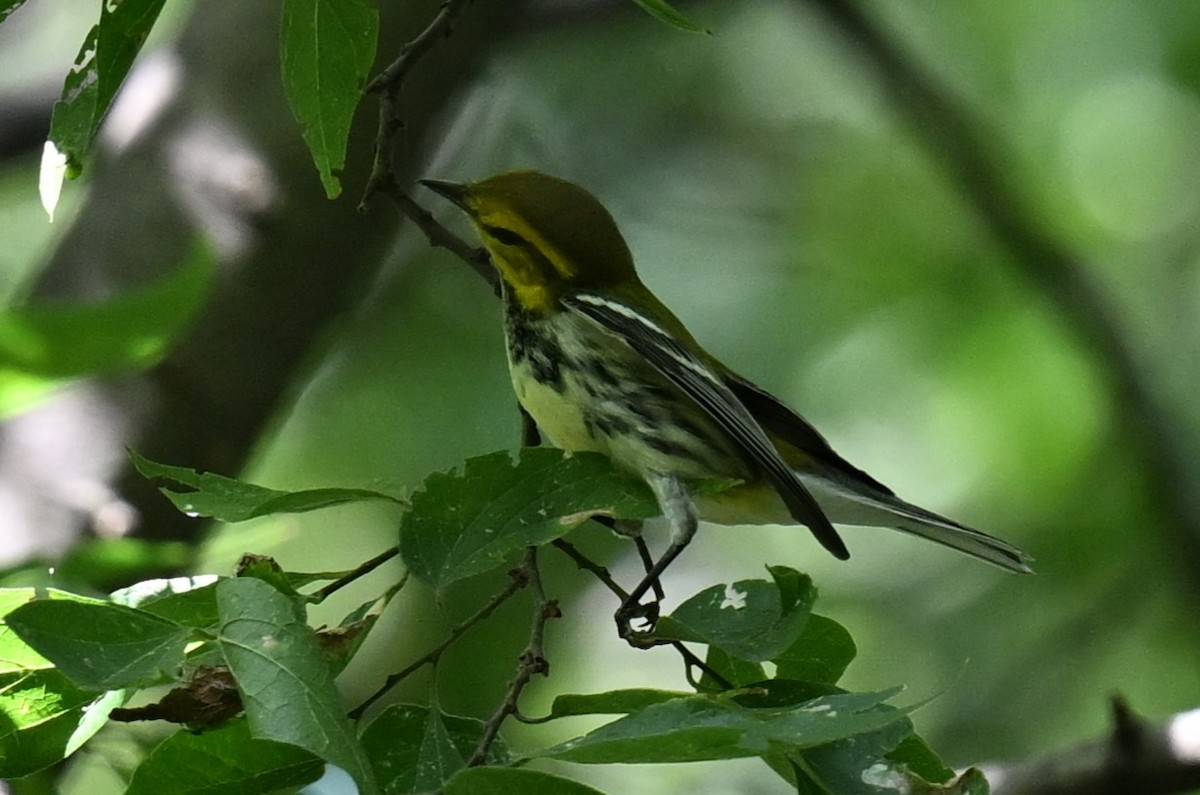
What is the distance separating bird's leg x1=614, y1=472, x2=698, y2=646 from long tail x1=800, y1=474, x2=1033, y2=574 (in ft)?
1.35

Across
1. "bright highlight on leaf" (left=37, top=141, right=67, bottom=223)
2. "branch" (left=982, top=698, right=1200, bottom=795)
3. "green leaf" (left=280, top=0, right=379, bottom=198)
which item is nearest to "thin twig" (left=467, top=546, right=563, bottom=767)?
"green leaf" (left=280, top=0, right=379, bottom=198)

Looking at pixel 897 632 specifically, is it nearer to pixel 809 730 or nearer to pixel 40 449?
pixel 40 449

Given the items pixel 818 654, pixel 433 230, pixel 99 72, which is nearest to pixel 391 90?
pixel 433 230

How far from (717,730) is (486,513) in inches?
15.5

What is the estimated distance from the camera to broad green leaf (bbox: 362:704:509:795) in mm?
1372

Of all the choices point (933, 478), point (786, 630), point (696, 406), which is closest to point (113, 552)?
point (696, 406)

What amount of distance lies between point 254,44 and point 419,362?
4.95 feet

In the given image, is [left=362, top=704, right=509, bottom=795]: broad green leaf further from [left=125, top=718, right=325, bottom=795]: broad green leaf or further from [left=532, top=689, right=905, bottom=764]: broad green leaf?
[left=532, top=689, right=905, bottom=764]: broad green leaf

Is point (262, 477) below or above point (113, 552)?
above

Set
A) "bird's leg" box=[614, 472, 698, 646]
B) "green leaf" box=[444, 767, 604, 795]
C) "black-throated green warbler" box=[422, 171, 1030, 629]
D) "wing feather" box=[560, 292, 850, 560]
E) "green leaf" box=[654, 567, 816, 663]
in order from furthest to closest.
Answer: "black-throated green warbler" box=[422, 171, 1030, 629]
"wing feather" box=[560, 292, 850, 560]
"bird's leg" box=[614, 472, 698, 646]
"green leaf" box=[654, 567, 816, 663]
"green leaf" box=[444, 767, 604, 795]

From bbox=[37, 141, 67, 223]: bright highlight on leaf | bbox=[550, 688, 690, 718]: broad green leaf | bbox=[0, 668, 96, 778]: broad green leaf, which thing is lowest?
bbox=[0, 668, 96, 778]: broad green leaf

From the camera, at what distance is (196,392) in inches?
110

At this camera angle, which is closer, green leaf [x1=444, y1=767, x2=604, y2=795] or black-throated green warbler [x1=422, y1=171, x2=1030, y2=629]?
→ green leaf [x1=444, y1=767, x2=604, y2=795]

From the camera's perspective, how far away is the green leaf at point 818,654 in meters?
1.53
